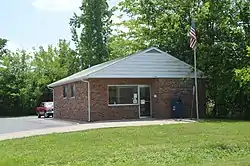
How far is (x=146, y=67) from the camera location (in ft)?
92.3

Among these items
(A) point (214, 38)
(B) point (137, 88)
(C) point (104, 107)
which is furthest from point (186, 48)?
(C) point (104, 107)

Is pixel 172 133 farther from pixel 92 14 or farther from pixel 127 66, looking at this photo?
pixel 92 14

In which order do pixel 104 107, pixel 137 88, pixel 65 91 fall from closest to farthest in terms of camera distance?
pixel 104 107 → pixel 137 88 → pixel 65 91

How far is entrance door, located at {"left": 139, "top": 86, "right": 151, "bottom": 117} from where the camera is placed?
28.2 meters

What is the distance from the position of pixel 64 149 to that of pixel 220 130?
7.04 meters

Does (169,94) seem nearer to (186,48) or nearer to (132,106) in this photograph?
(132,106)

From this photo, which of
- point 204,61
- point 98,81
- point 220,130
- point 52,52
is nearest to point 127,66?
point 98,81

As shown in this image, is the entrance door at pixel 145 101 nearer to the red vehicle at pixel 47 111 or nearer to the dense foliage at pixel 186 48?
the dense foliage at pixel 186 48

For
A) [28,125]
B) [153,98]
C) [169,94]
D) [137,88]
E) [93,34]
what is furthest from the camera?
[93,34]

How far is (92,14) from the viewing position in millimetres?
56469

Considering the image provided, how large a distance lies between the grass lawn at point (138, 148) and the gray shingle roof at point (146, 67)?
9.89 metres

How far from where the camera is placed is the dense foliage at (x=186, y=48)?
2700 centimetres

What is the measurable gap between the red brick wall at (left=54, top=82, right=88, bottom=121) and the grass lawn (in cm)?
1025

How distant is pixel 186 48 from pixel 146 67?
4.80 m
